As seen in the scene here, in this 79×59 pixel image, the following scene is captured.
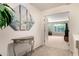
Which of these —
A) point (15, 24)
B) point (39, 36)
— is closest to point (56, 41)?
point (39, 36)

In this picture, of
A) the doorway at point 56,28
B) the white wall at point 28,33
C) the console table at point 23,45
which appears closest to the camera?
the white wall at point 28,33

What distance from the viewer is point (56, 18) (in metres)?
2.32

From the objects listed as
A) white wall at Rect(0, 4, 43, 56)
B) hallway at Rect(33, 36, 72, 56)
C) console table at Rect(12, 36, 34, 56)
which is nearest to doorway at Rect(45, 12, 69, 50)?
hallway at Rect(33, 36, 72, 56)

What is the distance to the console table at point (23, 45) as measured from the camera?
2093 mm

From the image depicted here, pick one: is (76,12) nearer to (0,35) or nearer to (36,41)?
(36,41)

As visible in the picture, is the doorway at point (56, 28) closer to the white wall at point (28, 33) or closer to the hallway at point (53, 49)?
the hallway at point (53, 49)

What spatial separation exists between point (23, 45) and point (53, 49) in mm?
698

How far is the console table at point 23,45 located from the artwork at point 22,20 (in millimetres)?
220

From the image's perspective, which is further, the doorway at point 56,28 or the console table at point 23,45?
the doorway at point 56,28

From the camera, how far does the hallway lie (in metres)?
2.11

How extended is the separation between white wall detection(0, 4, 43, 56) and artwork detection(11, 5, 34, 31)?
0.24ft

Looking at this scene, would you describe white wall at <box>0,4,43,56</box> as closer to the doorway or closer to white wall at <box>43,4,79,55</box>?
the doorway

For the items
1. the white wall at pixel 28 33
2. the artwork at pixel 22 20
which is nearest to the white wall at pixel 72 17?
the white wall at pixel 28 33

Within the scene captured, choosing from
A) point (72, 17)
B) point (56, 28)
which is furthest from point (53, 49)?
point (72, 17)
